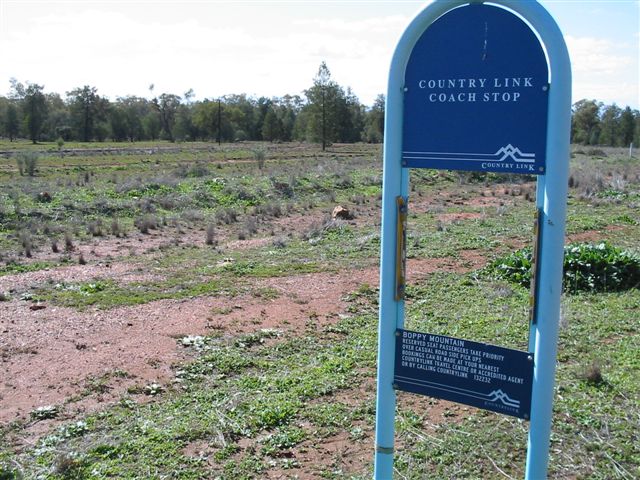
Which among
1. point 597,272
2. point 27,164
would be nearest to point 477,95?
point 597,272

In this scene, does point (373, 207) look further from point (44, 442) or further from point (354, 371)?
point (44, 442)

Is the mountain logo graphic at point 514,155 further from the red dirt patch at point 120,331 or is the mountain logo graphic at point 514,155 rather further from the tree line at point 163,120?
the tree line at point 163,120

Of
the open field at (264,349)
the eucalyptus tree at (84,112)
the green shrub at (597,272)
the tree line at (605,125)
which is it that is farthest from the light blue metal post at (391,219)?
the eucalyptus tree at (84,112)

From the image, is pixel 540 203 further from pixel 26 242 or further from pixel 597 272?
pixel 26 242

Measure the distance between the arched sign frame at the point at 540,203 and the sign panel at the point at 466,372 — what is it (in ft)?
0.19

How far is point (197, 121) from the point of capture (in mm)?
74500

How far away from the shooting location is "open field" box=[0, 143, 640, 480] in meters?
4.25

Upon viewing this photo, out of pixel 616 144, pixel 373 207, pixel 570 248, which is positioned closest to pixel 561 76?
pixel 570 248

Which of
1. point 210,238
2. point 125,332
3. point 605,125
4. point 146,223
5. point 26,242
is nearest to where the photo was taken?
point 125,332

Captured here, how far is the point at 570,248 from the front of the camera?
9.03 metres

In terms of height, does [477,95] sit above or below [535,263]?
above

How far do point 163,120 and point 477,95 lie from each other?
85.8m

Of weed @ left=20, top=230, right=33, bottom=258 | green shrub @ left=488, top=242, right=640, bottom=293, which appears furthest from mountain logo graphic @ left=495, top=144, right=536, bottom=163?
weed @ left=20, top=230, right=33, bottom=258

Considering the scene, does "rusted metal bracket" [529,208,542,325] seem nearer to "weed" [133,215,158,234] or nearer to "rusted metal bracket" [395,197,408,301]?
"rusted metal bracket" [395,197,408,301]
